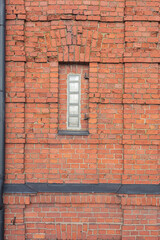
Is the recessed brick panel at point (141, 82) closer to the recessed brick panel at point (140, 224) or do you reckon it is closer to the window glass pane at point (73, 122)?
the window glass pane at point (73, 122)

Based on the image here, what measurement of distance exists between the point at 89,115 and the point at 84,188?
3.76ft

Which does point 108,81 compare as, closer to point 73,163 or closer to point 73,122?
point 73,122

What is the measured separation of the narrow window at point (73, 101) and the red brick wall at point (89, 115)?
195 mm

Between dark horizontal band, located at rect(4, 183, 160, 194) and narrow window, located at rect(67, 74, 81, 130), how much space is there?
0.94m

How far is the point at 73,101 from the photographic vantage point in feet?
10.2

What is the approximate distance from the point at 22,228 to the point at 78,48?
116 inches

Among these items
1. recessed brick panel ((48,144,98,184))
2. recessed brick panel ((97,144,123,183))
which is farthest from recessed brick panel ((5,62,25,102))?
recessed brick panel ((97,144,123,183))

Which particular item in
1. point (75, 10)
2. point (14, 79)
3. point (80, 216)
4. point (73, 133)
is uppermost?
point (75, 10)

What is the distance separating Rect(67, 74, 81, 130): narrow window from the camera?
10.2ft

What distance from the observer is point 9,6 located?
9.77 feet

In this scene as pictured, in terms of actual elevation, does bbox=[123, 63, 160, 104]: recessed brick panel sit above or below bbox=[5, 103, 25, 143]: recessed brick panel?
above

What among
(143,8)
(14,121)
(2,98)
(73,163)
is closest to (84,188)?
(73,163)

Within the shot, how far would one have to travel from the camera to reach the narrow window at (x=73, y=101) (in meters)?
3.11

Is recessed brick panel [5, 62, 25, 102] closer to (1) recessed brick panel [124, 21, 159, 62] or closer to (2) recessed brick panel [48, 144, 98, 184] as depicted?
(2) recessed brick panel [48, 144, 98, 184]
